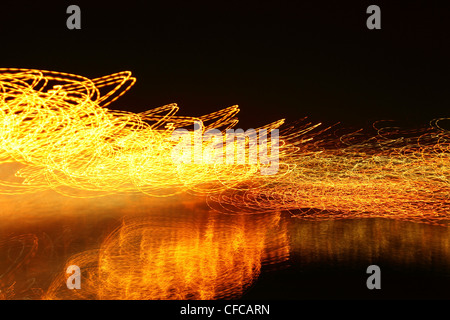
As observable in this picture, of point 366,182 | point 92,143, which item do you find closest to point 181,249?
point 92,143

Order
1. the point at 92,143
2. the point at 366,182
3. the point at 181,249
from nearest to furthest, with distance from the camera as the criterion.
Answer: the point at 181,249, the point at 366,182, the point at 92,143

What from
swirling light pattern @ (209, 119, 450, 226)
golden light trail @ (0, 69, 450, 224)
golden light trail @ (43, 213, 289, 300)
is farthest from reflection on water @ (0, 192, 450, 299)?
golden light trail @ (0, 69, 450, 224)

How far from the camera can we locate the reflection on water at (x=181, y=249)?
2502mm

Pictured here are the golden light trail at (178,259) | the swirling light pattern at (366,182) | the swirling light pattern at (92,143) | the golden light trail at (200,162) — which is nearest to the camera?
the golden light trail at (178,259)

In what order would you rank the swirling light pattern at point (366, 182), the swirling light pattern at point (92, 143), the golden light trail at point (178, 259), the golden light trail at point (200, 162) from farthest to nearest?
the swirling light pattern at point (92, 143) < the golden light trail at point (200, 162) < the swirling light pattern at point (366, 182) < the golden light trail at point (178, 259)

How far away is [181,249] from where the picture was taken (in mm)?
3201

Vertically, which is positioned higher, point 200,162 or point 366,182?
point 200,162

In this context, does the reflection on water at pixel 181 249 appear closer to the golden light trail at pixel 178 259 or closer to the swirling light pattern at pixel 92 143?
the golden light trail at pixel 178 259

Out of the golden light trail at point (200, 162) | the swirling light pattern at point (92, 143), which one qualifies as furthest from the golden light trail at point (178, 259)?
the swirling light pattern at point (92, 143)

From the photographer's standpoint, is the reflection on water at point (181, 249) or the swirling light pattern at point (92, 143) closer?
the reflection on water at point (181, 249)

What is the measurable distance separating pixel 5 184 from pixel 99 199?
157 centimetres

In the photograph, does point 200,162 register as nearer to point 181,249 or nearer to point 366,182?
point 366,182

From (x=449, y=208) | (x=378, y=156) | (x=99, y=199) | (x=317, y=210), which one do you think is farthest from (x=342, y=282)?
(x=378, y=156)

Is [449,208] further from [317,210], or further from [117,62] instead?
[117,62]
